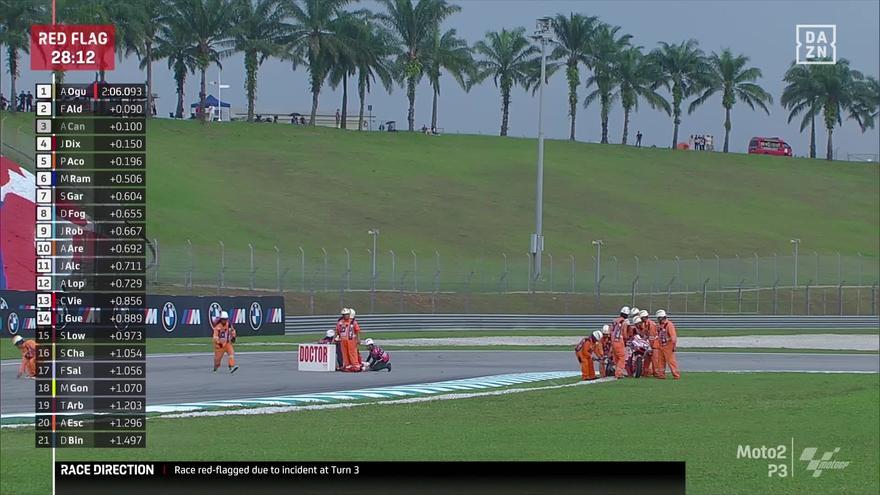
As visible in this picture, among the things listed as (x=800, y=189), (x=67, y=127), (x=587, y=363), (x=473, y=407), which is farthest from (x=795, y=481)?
(x=800, y=189)

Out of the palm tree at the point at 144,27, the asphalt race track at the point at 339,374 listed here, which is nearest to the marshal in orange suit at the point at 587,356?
the asphalt race track at the point at 339,374

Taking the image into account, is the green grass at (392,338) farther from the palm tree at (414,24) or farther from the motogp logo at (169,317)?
the palm tree at (414,24)

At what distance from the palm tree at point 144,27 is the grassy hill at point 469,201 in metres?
14.3

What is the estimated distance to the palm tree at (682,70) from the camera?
96.8 feet

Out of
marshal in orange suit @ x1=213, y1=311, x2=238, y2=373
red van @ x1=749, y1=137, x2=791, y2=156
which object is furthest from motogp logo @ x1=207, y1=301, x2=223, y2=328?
red van @ x1=749, y1=137, x2=791, y2=156

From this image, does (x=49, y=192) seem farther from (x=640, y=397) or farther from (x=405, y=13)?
(x=405, y=13)

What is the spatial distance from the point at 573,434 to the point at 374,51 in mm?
51644

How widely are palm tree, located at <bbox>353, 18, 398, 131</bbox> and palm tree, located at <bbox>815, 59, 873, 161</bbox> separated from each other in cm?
4526

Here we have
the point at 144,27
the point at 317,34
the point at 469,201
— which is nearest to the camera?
the point at 144,27

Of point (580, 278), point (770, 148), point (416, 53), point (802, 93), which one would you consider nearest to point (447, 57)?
point (416, 53)

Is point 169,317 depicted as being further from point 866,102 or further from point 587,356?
point 866,102

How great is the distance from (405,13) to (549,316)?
16.7 meters

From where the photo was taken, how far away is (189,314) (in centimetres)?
3847

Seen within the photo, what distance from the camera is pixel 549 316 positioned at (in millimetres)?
50531
